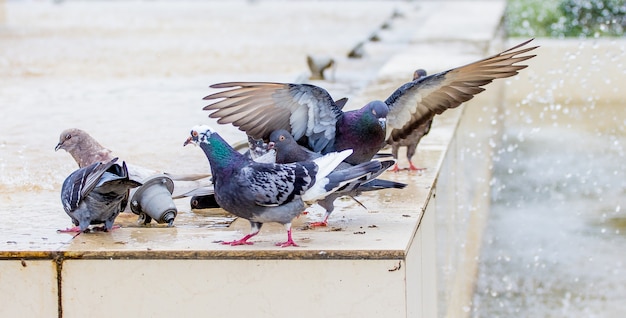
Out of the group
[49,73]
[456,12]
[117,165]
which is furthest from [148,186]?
[456,12]

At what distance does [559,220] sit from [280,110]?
4.06 m

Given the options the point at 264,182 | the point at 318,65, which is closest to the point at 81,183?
the point at 264,182

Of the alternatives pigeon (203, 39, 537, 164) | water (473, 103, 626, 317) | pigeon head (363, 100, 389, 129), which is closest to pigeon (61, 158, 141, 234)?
pigeon (203, 39, 537, 164)

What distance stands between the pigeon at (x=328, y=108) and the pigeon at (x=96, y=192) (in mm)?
391

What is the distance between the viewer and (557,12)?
13.7 m

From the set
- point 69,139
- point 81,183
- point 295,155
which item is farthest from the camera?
point 69,139

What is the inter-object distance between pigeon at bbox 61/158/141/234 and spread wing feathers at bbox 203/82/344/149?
16.2 inches

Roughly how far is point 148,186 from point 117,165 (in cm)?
48

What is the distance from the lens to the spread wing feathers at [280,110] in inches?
147

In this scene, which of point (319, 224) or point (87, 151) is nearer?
point (319, 224)

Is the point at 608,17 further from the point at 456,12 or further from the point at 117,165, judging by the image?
the point at 117,165

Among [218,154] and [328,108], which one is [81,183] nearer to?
[218,154]

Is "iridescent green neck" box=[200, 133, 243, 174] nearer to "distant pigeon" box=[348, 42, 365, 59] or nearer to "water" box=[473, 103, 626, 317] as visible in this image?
"water" box=[473, 103, 626, 317]

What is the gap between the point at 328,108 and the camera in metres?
3.78
